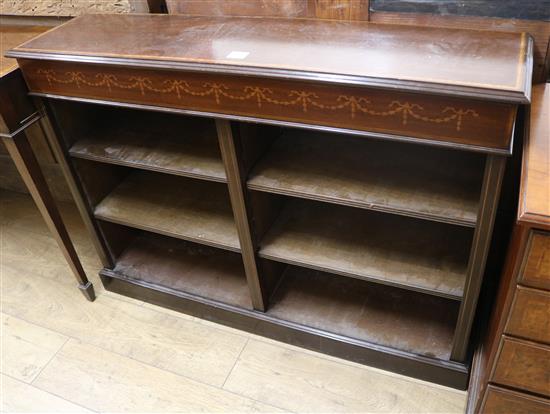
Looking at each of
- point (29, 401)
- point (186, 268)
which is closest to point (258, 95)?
point (186, 268)

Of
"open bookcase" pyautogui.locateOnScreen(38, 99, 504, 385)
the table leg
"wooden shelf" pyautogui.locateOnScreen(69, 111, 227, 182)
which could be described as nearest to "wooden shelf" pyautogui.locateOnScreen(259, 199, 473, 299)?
"open bookcase" pyautogui.locateOnScreen(38, 99, 504, 385)

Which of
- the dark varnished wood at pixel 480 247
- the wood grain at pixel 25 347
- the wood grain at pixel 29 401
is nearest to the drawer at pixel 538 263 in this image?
the dark varnished wood at pixel 480 247

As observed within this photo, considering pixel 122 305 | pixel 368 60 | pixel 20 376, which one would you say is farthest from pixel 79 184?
pixel 368 60

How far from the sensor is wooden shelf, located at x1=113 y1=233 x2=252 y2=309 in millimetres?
1686

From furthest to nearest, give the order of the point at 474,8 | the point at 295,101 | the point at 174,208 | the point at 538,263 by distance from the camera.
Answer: the point at 174,208
the point at 474,8
the point at 295,101
the point at 538,263

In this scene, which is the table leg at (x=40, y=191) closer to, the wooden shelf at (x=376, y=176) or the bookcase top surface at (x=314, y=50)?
the bookcase top surface at (x=314, y=50)

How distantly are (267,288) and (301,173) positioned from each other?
0.47m

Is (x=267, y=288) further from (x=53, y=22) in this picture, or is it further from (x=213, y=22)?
(x=53, y=22)

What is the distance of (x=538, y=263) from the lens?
902mm

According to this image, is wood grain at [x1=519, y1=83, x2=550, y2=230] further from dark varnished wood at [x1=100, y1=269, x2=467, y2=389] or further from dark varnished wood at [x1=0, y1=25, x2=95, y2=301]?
dark varnished wood at [x1=0, y1=25, x2=95, y2=301]

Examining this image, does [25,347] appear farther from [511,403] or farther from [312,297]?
[511,403]

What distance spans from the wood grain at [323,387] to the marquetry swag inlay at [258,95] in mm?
847

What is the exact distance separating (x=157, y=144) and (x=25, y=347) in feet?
2.78

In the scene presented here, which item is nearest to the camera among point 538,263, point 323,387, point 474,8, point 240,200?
point 538,263
